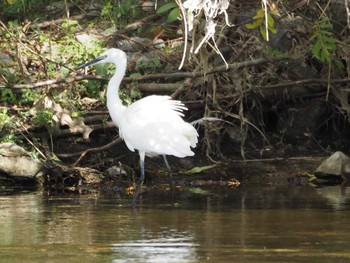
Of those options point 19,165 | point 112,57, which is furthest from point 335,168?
point 19,165

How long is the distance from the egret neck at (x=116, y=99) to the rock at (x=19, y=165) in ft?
3.40

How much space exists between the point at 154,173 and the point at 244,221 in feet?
11.9

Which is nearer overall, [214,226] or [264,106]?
[214,226]

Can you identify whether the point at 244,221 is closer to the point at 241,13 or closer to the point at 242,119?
the point at 242,119

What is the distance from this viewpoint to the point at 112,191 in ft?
37.1

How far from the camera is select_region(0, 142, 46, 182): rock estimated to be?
1141 cm

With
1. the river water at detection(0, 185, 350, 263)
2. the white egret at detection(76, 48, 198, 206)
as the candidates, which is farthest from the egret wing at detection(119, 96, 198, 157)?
the river water at detection(0, 185, 350, 263)

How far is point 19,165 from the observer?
11422 mm

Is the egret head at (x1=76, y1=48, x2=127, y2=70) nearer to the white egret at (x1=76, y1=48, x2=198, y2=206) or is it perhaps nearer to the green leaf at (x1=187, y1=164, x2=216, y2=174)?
the white egret at (x1=76, y1=48, x2=198, y2=206)

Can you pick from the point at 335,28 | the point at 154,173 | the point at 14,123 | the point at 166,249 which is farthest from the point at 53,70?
the point at 166,249

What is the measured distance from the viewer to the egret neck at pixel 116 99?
445 inches

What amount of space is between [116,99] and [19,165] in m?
1.35

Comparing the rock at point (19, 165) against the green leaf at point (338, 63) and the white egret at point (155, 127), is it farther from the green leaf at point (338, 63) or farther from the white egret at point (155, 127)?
the green leaf at point (338, 63)

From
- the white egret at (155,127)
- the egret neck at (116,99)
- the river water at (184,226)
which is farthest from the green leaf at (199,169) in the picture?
the egret neck at (116,99)
